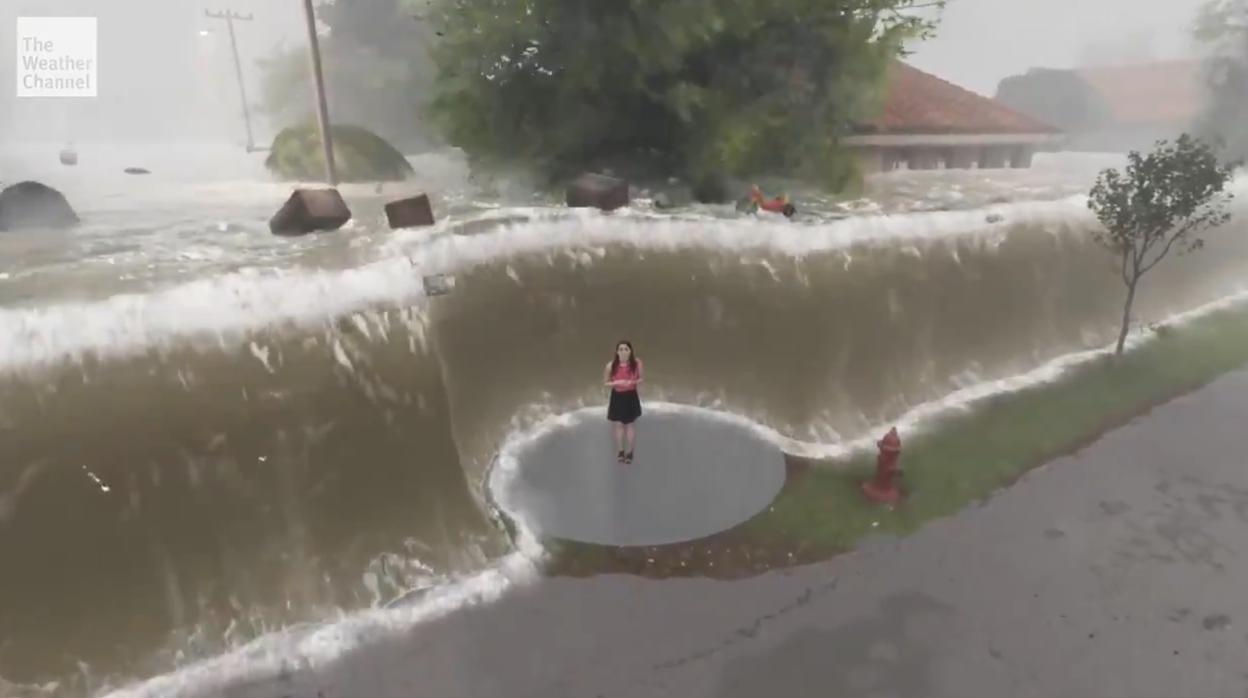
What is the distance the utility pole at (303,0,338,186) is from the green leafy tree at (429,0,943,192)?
1.77m

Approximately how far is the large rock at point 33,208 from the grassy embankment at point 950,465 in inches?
223

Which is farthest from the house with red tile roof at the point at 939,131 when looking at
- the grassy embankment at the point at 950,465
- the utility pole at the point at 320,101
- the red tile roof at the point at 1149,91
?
the utility pole at the point at 320,101

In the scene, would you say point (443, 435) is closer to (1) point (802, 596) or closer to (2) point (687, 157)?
(1) point (802, 596)

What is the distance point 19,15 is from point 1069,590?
10.3 metres

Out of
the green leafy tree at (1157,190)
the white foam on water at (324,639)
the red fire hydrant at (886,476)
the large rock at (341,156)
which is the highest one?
the large rock at (341,156)

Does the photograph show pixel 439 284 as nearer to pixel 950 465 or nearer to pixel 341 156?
pixel 341 156

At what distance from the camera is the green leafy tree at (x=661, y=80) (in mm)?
9648

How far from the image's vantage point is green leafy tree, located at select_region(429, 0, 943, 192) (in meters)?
9.65

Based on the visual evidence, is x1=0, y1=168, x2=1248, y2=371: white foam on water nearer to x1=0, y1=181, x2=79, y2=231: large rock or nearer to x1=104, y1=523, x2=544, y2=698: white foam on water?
x1=0, y1=181, x2=79, y2=231: large rock

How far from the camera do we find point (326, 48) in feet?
28.0

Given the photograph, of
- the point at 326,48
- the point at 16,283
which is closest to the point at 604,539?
the point at 16,283

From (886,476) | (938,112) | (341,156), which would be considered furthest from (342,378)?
(938,112)

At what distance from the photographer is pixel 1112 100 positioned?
13.6 m

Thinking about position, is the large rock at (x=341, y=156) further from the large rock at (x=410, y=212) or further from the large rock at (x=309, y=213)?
the large rock at (x=410, y=212)
